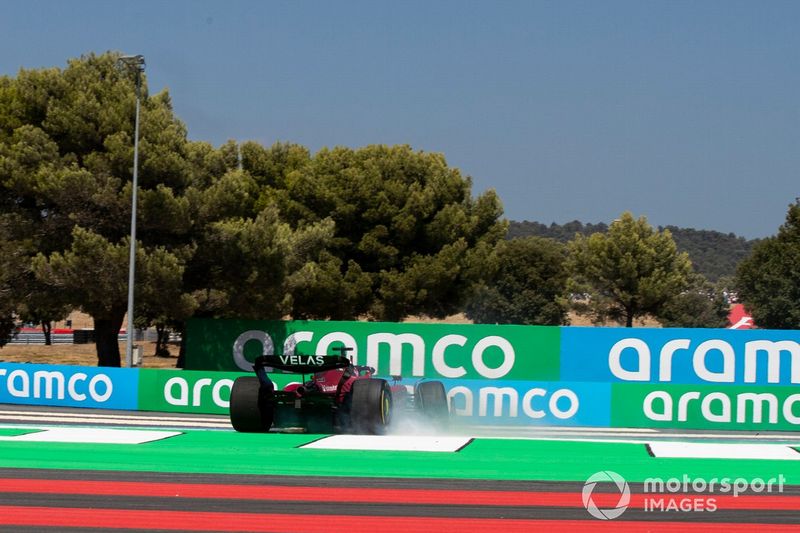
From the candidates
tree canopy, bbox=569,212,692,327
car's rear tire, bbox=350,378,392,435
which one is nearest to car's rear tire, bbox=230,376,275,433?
car's rear tire, bbox=350,378,392,435

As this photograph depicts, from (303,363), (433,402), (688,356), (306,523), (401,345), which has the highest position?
(303,363)

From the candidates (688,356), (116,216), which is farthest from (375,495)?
(116,216)

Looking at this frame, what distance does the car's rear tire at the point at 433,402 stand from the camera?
1559cm

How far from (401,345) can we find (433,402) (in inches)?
496

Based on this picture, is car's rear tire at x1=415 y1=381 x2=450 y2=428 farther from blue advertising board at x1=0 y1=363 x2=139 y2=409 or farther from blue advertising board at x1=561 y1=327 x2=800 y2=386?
blue advertising board at x1=561 y1=327 x2=800 y2=386

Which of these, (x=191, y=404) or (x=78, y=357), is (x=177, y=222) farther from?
(x=78, y=357)

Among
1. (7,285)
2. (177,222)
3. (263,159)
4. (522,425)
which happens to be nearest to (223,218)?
(177,222)

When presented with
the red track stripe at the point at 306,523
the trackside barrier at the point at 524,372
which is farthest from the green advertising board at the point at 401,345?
the red track stripe at the point at 306,523

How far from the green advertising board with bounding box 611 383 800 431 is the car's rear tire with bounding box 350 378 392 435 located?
9.76 meters

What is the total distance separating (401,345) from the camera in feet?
93.6

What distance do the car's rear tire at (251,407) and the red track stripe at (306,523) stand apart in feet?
20.8

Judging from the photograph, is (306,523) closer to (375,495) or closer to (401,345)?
(375,495)

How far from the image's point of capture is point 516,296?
87.4 metres

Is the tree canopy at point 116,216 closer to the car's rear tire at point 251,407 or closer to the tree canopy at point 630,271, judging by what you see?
the car's rear tire at point 251,407
